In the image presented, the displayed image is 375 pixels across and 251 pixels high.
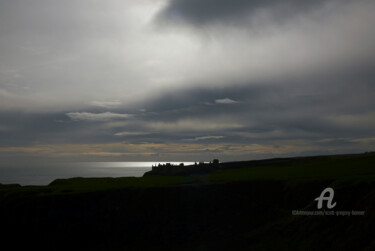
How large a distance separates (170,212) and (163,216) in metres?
0.90

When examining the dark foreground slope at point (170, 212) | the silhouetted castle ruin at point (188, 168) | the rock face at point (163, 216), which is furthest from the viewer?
the silhouetted castle ruin at point (188, 168)

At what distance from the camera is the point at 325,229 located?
89.6 ft

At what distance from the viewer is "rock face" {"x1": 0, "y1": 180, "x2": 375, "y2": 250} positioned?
34.2m

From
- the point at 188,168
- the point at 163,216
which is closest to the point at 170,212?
the point at 163,216

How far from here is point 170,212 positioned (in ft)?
126

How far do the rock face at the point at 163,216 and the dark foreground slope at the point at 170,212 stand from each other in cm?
7

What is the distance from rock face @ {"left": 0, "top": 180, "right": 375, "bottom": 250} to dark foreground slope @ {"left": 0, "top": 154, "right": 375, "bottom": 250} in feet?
0.24

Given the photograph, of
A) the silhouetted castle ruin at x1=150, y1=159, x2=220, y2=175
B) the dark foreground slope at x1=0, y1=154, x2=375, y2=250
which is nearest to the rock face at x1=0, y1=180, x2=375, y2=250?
the dark foreground slope at x1=0, y1=154, x2=375, y2=250

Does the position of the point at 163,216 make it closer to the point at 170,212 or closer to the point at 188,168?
the point at 170,212

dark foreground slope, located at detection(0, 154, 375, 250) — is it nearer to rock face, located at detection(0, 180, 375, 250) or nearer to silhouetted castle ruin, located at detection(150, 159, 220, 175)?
rock face, located at detection(0, 180, 375, 250)

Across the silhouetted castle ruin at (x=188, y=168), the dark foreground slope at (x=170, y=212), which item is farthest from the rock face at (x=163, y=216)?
the silhouetted castle ruin at (x=188, y=168)

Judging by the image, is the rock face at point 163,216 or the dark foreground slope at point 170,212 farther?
the rock face at point 163,216

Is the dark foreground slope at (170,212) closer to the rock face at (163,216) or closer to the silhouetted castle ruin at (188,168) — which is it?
the rock face at (163,216)

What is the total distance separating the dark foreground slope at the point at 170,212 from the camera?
33.7 metres
